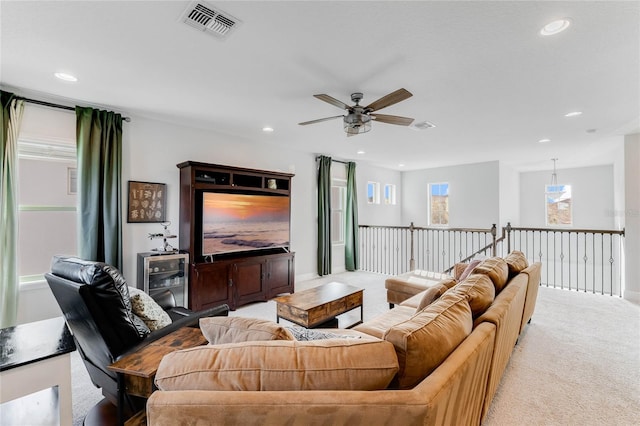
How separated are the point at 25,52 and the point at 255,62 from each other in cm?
167

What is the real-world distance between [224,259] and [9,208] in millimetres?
2167

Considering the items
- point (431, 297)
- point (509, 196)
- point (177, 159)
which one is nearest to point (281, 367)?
point (431, 297)

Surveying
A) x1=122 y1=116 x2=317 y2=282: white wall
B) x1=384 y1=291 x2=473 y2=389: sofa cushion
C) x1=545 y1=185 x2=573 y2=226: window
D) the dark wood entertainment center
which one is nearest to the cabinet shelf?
the dark wood entertainment center

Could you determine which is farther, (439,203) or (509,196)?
(439,203)

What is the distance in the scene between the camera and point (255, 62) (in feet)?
7.56

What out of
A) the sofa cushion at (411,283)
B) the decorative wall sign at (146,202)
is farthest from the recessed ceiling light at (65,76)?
the sofa cushion at (411,283)

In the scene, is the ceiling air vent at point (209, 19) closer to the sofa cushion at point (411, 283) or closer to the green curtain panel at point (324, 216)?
the sofa cushion at point (411, 283)

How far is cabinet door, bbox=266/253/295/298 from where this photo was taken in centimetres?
444

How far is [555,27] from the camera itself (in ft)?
5.99

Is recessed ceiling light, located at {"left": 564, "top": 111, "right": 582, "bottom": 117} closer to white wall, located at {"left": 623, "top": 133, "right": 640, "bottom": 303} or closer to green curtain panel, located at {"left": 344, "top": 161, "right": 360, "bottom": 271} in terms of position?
white wall, located at {"left": 623, "top": 133, "right": 640, "bottom": 303}

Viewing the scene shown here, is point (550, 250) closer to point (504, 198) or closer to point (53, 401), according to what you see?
point (504, 198)

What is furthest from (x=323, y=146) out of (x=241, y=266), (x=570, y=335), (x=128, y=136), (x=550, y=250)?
(x=550, y=250)

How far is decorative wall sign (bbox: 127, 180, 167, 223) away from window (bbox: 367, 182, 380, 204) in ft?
15.8

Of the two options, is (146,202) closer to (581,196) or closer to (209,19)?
(209,19)
